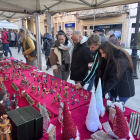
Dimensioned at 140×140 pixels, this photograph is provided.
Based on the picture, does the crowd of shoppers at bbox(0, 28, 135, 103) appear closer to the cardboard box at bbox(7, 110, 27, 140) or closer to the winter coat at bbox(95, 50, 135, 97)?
the winter coat at bbox(95, 50, 135, 97)

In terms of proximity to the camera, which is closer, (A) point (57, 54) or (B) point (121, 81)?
(B) point (121, 81)

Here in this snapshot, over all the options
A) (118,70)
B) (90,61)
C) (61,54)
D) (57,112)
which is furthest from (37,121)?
(61,54)

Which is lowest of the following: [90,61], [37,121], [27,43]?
[37,121]

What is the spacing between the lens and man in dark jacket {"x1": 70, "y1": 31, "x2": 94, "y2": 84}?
7.50ft

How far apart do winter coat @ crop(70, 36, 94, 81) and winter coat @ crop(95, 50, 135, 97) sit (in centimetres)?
74

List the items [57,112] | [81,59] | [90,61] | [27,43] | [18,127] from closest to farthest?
[18,127] < [57,112] < [90,61] < [81,59] < [27,43]

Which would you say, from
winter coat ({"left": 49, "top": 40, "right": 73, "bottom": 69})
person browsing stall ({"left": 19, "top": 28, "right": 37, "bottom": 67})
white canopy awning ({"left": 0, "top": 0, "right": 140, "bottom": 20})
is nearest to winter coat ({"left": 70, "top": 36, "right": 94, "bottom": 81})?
winter coat ({"left": 49, "top": 40, "right": 73, "bottom": 69})

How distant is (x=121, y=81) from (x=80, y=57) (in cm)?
100

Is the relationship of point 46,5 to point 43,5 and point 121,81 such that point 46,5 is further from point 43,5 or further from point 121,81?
point 121,81

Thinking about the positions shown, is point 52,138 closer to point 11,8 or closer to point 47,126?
point 47,126

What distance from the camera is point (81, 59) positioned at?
240 cm

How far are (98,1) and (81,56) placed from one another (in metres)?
1.51

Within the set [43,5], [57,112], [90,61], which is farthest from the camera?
[43,5]

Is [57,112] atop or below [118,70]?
below
